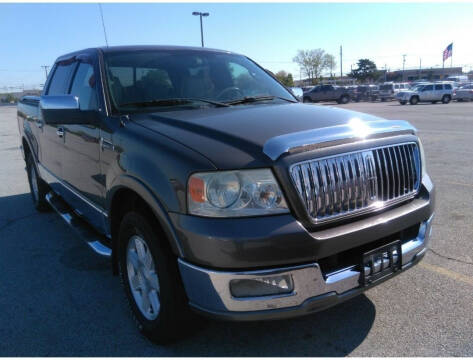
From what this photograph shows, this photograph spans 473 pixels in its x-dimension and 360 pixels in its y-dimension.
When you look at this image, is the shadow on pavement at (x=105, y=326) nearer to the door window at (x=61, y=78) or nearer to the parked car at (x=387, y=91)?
the door window at (x=61, y=78)

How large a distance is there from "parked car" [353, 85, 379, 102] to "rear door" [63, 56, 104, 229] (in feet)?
127

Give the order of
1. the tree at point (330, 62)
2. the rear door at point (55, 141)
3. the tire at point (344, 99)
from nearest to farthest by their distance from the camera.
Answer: the rear door at point (55, 141) → the tire at point (344, 99) → the tree at point (330, 62)

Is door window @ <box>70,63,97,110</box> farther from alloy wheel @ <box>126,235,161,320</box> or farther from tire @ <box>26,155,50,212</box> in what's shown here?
tire @ <box>26,155,50,212</box>

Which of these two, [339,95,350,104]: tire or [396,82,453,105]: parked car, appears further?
[339,95,350,104]: tire

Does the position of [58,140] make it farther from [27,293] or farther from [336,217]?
[336,217]

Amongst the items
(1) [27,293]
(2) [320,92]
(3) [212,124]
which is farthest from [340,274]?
(2) [320,92]

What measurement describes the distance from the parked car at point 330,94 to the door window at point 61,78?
114ft

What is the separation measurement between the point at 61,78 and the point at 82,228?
193 centimetres

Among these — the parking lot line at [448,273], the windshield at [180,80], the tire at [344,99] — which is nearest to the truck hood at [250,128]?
the windshield at [180,80]

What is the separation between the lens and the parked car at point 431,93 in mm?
32250

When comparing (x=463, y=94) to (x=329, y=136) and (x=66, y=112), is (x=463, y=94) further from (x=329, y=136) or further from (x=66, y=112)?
(x=66, y=112)

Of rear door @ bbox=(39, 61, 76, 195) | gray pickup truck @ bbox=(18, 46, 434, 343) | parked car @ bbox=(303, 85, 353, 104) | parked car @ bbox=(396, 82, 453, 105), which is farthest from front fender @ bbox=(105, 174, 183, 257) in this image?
parked car @ bbox=(303, 85, 353, 104)

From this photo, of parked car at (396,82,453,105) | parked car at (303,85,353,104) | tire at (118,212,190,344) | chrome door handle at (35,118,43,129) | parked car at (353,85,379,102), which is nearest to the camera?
tire at (118,212,190,344)

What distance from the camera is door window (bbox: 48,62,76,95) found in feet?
14.5
